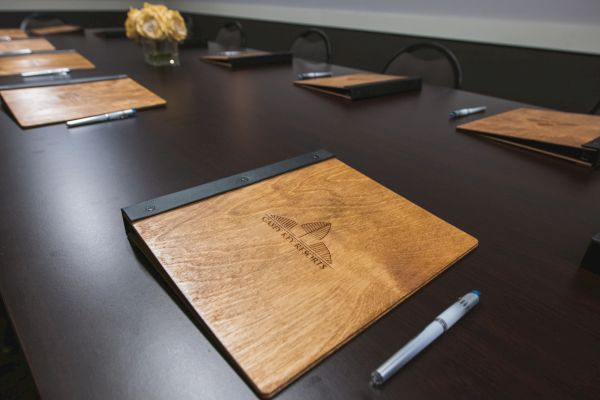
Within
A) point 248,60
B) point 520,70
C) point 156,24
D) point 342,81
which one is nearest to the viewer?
point 342,81

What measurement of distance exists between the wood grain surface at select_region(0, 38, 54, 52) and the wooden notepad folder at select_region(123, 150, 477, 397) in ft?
5.24

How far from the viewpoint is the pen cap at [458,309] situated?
0.95 ft

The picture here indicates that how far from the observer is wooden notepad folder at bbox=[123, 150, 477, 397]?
0.27 m

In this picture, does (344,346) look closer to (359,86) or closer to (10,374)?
(359,86)

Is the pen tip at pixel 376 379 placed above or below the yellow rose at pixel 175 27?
below

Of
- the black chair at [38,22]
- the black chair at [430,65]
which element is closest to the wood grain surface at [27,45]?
the black chair at [38,22]

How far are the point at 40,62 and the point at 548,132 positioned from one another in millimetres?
1436

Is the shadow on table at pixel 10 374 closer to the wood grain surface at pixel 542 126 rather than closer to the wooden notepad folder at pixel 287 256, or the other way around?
the wooden notepad folder at pixel 287 256

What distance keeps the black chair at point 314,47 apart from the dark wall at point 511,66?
1.84 feet

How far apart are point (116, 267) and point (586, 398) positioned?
1.22 feet

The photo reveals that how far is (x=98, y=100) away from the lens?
31.7 inches

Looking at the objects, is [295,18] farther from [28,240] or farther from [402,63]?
[28,240]

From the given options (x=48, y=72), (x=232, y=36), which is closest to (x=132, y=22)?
(x=48, y=72)

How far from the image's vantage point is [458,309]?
0.30 metres
